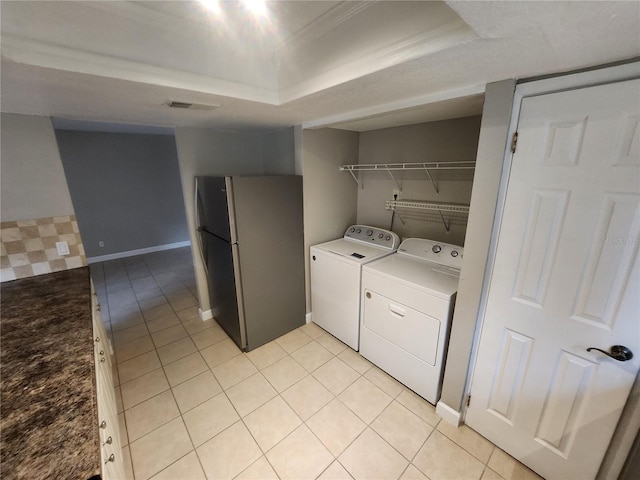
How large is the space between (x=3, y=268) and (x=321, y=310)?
2.44 meters

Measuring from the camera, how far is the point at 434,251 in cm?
216

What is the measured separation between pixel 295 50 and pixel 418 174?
1494 millimetres

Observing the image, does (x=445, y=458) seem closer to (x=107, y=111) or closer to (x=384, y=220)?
(x=384, y=220)

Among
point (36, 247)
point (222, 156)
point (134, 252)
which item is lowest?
point (134, 252)

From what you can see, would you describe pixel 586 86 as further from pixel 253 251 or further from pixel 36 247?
pixel 36 247

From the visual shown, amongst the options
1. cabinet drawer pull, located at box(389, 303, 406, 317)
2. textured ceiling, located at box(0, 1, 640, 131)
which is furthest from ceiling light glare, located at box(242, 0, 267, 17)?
cabinet drawer pull, located at box(389, 303, 406, 317)

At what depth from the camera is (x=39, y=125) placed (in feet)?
5.77

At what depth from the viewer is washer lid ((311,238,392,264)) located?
2281mm

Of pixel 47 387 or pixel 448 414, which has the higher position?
pixel 47 387

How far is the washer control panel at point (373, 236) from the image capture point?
2479mm

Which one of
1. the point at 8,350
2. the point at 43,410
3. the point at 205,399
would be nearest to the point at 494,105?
the point at 43,410

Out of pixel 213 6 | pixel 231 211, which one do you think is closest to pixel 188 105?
pixel 213 6

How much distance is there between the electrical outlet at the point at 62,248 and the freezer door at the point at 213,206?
98cm

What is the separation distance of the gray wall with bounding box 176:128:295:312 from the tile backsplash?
0.89 m
